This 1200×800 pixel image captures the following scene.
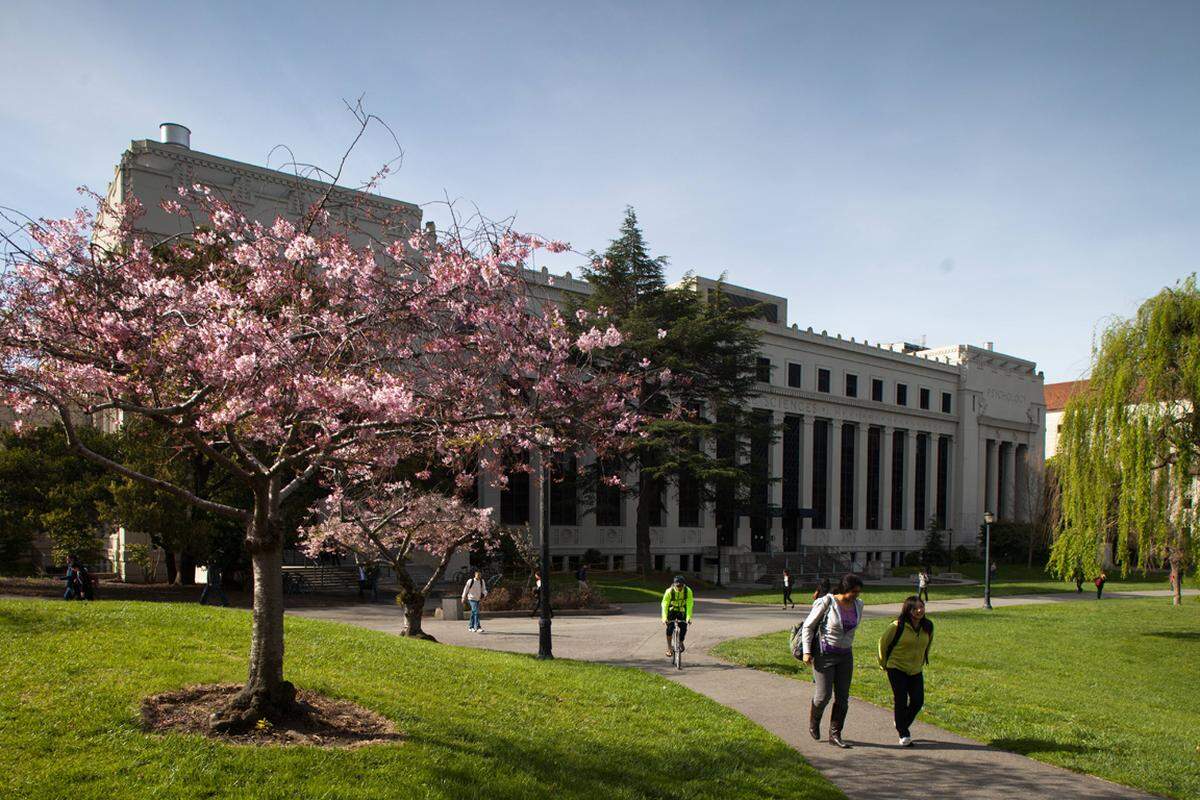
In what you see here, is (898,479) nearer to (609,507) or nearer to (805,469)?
(805,469)

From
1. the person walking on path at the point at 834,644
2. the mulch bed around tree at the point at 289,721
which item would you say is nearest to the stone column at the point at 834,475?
the person walking on path at the point at 834,644

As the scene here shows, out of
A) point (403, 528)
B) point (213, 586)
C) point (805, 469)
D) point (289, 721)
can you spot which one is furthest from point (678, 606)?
point (805, 469)

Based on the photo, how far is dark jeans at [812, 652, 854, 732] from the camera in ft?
30.1

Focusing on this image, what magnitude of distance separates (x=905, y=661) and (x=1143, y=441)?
57.4 ft

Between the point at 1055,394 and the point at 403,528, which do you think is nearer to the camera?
the point at 403,528

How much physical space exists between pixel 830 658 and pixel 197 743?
605 centimetres

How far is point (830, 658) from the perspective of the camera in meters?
9.17

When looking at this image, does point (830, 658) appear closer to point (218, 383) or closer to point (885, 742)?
point (885, 742)

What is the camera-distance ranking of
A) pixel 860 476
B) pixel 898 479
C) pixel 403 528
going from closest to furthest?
1. pixel 403 528
2. pixel 860 476
3. pixel 898 479

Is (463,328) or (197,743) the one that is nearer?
(197,743)

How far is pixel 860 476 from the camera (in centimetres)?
6412

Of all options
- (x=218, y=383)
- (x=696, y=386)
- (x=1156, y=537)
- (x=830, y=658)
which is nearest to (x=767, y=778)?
(x=830, y=658)

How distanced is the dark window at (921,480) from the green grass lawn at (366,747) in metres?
62.2

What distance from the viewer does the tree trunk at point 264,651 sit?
749 cm
